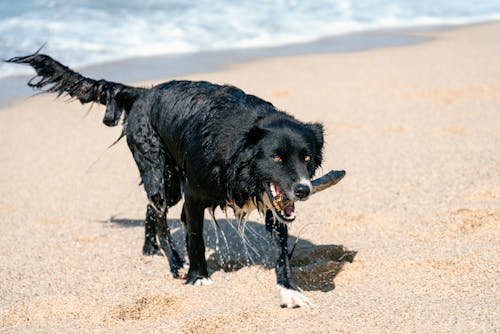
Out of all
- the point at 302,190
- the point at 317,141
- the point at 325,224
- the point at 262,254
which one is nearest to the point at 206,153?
the point at 317,141

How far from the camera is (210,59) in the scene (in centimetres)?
1480

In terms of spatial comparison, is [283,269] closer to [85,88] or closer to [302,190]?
[302,190]

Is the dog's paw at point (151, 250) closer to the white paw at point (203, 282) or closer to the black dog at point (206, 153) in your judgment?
the black dog at point (206, 153)

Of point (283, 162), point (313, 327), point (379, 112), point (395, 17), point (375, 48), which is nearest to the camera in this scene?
point (313, 327)

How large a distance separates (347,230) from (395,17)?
548 inches

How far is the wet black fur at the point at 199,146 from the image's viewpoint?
4.85m

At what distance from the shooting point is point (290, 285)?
5.05 m

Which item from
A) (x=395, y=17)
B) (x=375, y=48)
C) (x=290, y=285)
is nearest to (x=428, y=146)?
(x=290, y=285)

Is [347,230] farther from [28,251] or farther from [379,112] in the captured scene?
[379,112]

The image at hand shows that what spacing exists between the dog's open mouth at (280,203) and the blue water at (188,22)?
9.64m

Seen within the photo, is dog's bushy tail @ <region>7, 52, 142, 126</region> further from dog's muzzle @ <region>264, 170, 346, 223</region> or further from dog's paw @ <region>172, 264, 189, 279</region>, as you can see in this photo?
dog's muzzle @ <region>264, 170, 346, 223</region>

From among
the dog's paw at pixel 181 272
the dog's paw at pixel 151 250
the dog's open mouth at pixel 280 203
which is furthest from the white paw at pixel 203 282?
the dog's open mouth at pixel 280 203

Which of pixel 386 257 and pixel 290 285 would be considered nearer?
pixel 290 285

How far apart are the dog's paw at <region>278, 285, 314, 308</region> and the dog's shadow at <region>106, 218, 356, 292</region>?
1.10ft
